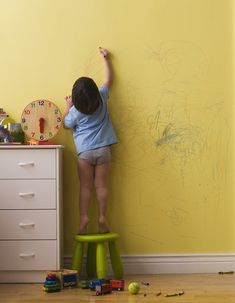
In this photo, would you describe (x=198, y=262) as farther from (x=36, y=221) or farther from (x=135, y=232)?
(x=36, y=221)

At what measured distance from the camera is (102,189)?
330cm

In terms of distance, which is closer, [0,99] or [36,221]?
[36,221]

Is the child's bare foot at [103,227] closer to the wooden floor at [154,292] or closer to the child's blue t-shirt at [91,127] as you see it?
the wooden floor at [154,292]

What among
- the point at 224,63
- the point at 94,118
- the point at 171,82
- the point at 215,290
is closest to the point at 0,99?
the point at 94,118

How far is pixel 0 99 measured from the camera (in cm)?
341

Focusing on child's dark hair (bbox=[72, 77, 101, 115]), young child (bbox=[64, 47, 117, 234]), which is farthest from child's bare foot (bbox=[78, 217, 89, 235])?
child's dark hair (bbox=[72, 77, 101, 115])

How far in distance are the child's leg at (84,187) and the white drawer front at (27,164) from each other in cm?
22

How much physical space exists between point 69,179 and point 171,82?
0.91 metres

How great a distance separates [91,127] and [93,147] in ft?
0.41

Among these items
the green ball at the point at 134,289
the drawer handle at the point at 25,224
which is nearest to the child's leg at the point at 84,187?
the drawer handle at the point at 25,224

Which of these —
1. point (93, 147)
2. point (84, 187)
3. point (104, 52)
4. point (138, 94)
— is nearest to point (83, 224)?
point (84, 187)

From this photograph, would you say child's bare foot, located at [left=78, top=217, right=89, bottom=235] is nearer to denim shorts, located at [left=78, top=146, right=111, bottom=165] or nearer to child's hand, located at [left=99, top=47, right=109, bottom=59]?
denim shorts, located at [left=78, top=146, right=111, bottom=165]

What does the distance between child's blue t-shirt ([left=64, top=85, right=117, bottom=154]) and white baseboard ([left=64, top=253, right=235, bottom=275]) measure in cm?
74

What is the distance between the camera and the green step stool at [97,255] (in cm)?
308
